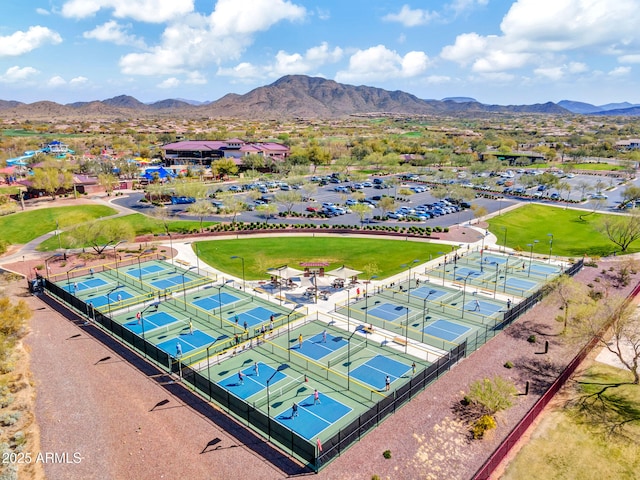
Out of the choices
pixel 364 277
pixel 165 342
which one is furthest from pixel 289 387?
pixel 364 277

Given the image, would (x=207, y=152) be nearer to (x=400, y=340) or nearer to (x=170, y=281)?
(x=170, y=281)

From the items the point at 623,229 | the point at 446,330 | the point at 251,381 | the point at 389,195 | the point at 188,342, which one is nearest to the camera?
the point at 251,381

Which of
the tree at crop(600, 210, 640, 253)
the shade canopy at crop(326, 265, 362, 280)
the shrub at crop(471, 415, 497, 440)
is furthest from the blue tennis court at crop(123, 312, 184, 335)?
the tree at crop(600, 210, 640, 253)

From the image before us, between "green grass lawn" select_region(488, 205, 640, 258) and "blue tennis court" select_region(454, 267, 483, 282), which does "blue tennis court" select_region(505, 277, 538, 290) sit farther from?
"green grass lawn" select_region(488, 205, 640, 258)

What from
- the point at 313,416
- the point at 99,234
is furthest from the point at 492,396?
the point at 99,234

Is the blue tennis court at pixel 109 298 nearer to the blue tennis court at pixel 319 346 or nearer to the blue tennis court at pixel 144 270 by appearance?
the blue tennis court at pixel 144 270

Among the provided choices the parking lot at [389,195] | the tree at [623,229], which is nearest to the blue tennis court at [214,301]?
the parking lot at [389,195]

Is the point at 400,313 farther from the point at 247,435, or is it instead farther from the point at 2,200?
the point at 2,200
